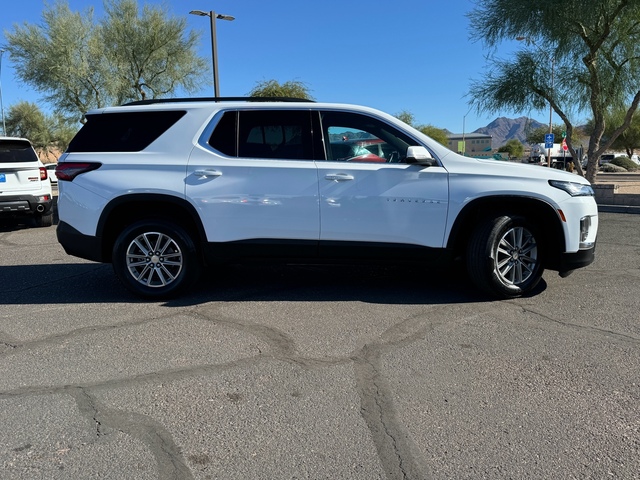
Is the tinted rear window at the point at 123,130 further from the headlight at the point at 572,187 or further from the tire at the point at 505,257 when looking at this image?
the headlight at the point at 572,187

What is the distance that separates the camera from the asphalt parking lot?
260 cm

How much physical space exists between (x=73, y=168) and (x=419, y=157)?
11.3ft

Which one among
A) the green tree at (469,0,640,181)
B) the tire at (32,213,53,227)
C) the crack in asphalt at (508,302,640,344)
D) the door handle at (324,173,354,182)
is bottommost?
the crack in asphalt at (508,302,640,344)

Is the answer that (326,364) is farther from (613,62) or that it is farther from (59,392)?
(613,62)

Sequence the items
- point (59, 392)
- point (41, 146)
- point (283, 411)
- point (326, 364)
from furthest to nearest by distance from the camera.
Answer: point (41, 146)
point (326, 364)
point (59, 392)
point (283, 411)

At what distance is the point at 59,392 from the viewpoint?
334 cm

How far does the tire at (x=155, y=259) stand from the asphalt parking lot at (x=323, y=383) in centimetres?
20

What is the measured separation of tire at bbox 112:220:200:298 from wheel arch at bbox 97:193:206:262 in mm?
111

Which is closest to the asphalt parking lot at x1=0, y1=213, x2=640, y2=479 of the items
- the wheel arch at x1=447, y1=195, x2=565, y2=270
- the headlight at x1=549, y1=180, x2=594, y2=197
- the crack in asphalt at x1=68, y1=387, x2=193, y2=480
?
the crack in asphalt at x1=68, y1=387, x2=193, y2=480

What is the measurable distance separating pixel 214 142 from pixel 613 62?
14.6 m

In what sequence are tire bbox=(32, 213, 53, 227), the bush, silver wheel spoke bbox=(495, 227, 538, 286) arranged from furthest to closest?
the bush
tire bbox=(32, 213, 53, 227)
silver wheel spoke bbox=(495, 227, 538, 286)

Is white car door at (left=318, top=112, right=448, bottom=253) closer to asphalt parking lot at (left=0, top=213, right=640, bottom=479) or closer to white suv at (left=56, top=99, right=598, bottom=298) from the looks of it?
white suv at (left=56, top=99, right=598, bottom=298)

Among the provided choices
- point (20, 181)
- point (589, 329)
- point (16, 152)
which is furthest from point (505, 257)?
point (16, 152)

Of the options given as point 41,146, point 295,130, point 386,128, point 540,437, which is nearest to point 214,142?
point 295,130
